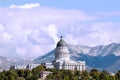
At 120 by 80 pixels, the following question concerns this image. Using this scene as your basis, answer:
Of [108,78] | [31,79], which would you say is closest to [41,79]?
[31,79]

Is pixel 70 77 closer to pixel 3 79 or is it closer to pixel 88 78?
pixel 88 78

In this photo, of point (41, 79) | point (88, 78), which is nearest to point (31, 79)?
point (41, 79)

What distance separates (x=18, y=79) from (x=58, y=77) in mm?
12337

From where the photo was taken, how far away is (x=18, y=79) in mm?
199875

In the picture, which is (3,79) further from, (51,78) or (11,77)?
(51,78)

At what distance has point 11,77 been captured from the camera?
199 m

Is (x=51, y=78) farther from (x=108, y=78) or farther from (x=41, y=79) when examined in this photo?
(x=108, y=78)

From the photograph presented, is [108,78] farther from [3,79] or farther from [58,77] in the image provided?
[3,79]

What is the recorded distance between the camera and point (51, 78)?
7800 inches

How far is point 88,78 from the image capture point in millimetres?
196250

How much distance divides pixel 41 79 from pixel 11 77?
9.19m

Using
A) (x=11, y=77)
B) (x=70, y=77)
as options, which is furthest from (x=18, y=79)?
(x=70, y=77)

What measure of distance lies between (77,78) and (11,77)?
20131 millimetres

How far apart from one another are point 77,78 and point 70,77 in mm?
4269
